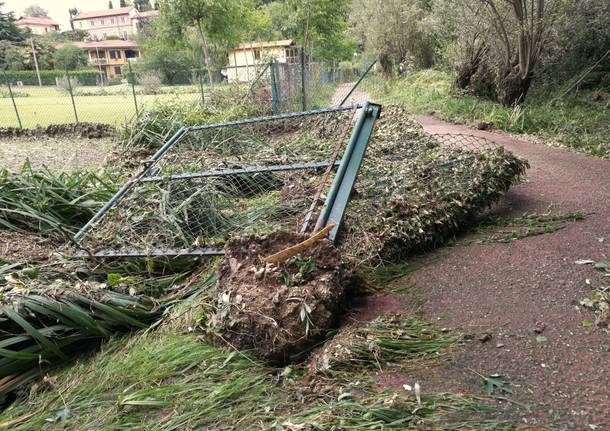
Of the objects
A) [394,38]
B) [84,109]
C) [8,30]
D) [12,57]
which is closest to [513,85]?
[394,38]

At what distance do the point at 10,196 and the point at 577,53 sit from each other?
12.9 metres

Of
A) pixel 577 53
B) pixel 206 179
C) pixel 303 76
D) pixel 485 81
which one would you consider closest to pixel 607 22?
pixel 577 53

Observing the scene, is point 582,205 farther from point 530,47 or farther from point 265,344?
point 530,47

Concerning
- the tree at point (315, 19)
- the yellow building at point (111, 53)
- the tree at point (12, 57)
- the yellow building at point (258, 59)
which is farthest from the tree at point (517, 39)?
the yellow building at point (111, 53)

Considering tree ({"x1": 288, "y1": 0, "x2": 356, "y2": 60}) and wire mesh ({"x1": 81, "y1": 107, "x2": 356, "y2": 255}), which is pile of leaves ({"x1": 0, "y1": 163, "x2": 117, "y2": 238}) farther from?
tree ({"x1": 288, "y1": 0, "x2": 356, "y2": 60})

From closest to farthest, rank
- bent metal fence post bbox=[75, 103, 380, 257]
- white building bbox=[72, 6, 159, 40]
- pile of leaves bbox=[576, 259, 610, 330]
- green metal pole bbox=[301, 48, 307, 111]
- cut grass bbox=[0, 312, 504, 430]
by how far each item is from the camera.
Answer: cut grass bbox=[0, 312, 504, 430] → pile of leaves bbox=[576, 259, 610, 330] → bent metal fence post bbox=[75, 103, 380, 257] → green metal pole bbox=[301, 48, 307, 111] → white building bbox=[72, 6, 159, 40]

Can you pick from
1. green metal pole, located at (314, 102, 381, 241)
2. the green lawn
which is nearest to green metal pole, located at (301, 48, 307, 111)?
the green lawn

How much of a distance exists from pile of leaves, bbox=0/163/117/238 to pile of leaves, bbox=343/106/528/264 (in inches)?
95.8

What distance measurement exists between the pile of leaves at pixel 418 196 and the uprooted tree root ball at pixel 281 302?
1.51 feet

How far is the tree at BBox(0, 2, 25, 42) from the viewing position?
5162cm

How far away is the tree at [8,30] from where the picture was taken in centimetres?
5162

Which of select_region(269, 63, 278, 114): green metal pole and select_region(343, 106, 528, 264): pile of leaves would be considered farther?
select_region(269, 63, 278, 114): green metal pole

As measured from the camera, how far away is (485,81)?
500 inches

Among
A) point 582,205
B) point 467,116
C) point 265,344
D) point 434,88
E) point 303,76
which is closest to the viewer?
point 265,344
